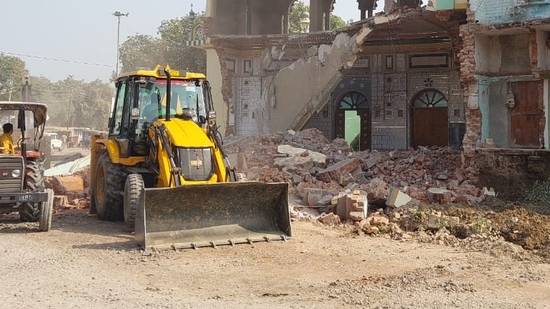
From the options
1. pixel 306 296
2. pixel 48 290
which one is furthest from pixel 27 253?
pixel 306 296

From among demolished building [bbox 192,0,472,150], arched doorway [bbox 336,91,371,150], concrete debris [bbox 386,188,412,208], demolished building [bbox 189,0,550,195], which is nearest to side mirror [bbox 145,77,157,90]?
concrete debris [bbox 386,188,412,208]

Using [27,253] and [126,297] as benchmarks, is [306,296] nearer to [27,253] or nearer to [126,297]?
[126,297]

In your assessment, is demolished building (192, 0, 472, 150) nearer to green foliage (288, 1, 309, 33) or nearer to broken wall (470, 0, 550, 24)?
broken wall (470, 0, 550, 24)

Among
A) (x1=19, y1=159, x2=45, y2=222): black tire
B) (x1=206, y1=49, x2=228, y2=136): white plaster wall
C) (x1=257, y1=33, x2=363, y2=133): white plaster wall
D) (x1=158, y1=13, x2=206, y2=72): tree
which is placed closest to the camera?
(x1=19, y1=159, x2=45, y2=222): black tire

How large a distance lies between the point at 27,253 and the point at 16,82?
5756 centimetres

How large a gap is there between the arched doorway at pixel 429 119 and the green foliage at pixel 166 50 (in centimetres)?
1388

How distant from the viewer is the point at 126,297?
7586 mm

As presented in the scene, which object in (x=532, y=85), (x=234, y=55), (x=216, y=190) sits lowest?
(x=216, y=190)

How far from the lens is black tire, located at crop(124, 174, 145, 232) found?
11070mm

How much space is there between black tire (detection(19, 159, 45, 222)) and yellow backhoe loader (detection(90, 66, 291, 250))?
1.12m

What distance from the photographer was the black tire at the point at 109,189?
12250 mm

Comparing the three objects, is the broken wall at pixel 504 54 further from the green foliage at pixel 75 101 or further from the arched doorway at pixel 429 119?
the green foliage at pixel 75 101

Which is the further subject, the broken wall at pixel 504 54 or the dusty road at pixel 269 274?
the broken wall at pixel 504 54

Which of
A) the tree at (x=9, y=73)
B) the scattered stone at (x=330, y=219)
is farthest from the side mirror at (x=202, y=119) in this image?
the tree at (x=9, y=73)
